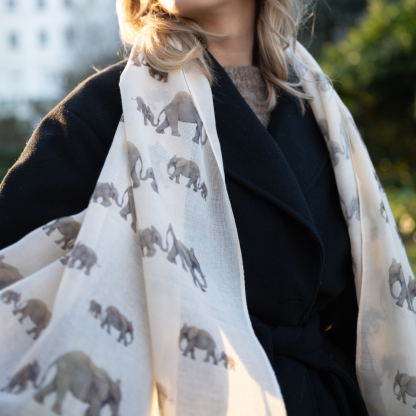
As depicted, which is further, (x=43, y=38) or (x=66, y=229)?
(x=43, y=38)

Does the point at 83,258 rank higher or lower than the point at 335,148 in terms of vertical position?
higher

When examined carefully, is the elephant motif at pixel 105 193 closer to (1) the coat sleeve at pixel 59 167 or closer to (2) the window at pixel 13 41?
(1) the coat sleeve at pixel 59 167

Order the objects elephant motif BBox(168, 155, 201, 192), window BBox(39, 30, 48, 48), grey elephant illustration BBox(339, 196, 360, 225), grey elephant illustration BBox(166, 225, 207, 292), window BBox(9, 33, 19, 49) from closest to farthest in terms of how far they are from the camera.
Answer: grey elephant illustration BBox(166, 225, 207, 292), elephant motif BBox(168, 155, 201, 192), grey elephant illustration BBox(339, 196, 360, 225), window BBox(39, 30, 48, 48), window BBox(9, 33, 19, 49)

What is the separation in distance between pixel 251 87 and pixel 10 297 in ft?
4.21

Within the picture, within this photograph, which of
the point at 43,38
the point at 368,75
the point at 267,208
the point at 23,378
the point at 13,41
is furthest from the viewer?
the point at 13,41

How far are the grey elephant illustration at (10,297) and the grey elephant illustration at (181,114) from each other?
666 millimetres

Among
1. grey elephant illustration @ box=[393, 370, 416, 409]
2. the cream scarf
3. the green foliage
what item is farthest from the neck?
the green foliage

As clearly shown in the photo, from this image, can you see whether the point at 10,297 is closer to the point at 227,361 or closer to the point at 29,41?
the point at 227,361

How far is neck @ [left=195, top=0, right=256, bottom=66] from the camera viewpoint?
5.83 feet

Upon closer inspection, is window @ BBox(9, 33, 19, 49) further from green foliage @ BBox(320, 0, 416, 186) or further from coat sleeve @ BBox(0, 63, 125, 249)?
coat sleeve @ BBox(0, 63, 125, 249)

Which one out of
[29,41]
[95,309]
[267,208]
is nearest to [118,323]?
[95,309]

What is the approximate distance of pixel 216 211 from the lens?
4.76 ft

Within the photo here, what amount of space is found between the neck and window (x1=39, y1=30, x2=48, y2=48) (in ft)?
169

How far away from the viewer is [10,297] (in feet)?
3.94
